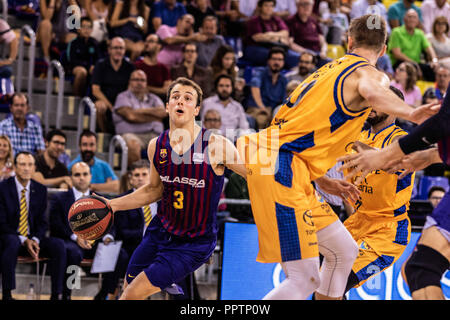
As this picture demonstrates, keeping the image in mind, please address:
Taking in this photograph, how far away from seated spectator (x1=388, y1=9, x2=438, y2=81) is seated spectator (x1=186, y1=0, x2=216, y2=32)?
3.40 metres

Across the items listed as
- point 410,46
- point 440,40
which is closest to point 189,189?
point 410,46

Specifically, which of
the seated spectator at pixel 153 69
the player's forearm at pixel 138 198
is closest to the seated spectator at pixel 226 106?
the seated spectator at pixel 153 69

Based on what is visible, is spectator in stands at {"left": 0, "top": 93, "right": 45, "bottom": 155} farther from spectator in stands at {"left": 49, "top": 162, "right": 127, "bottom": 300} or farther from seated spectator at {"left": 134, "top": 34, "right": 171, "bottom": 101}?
seated spectator at {"left": 134, "top": 34, "right": 171, "bottom": 101}

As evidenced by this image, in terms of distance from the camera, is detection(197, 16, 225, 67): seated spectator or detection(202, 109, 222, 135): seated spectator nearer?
detection(202, 109, 222, 135): seated spectator

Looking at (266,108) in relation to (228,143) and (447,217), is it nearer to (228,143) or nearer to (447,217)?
(228,143)

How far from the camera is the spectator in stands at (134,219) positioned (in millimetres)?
7711

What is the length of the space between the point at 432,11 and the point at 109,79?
723cm

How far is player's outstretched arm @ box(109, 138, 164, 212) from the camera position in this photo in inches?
201

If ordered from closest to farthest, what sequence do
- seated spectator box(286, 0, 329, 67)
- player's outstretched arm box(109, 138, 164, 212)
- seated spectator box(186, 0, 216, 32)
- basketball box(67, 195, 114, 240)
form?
1. basketball box(67, 195, 114, 240)
2. player's outstretched arm box(109, 138, 164, 212)
3. seated spectator box(186, 0, 216, 32)
4. seated spectator box(286, 0, 329, 67)

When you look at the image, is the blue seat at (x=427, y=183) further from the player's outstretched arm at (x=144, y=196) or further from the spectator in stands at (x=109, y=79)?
the player's outstretched arm at (x=144, y=196)

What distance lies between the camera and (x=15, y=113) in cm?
862

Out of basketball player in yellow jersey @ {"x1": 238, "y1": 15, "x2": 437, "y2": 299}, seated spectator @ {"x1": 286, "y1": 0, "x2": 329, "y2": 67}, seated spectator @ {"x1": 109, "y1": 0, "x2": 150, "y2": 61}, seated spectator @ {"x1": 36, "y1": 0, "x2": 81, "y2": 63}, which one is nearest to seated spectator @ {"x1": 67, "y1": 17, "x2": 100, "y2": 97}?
seated spectator @ {"x1": 36, "y1": 0, "x2": 81, "y2": 63}

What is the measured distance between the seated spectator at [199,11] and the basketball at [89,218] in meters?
7.18

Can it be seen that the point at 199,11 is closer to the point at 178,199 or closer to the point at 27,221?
the point at 27,221
